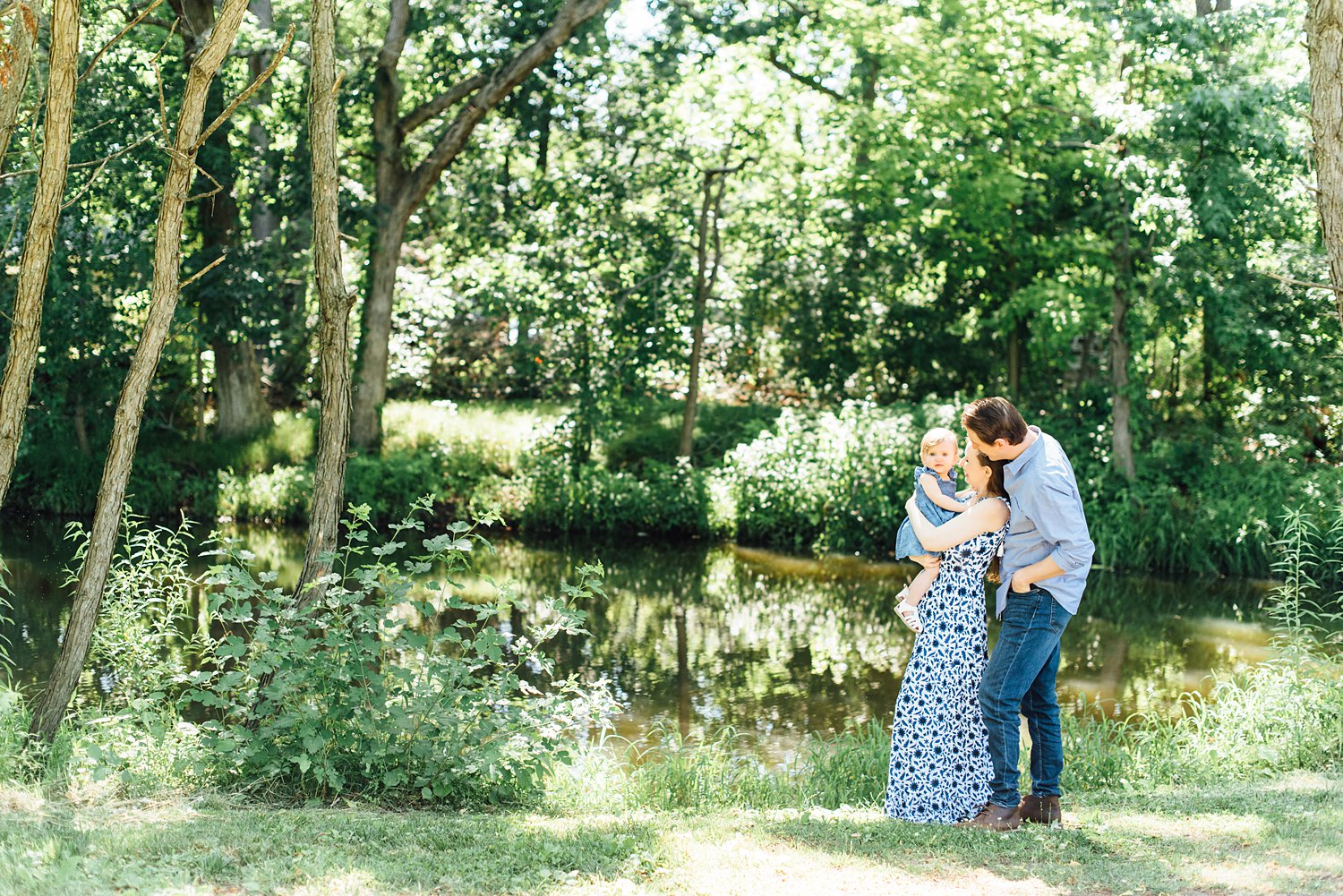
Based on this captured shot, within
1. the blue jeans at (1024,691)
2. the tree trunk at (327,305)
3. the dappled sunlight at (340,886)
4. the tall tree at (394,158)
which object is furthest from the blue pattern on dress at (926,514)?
the tall tree at (394,158)

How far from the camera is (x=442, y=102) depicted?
1777 centimetres

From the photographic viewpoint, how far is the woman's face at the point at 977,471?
496 cm

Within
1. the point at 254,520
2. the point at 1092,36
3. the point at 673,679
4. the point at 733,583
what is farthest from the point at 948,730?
the point at 254,520

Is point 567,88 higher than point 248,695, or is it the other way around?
point 567,88

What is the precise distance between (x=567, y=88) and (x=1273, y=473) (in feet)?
36.5

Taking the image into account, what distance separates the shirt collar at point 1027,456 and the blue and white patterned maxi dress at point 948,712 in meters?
0.49

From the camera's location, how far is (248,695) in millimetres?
5402

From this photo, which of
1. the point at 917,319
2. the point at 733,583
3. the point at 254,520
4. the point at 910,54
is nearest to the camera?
the point at 733,583

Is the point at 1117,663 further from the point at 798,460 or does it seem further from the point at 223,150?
the point at 223,150

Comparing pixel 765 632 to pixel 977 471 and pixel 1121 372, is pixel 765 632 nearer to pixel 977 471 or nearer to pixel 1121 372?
pixel 1121 372

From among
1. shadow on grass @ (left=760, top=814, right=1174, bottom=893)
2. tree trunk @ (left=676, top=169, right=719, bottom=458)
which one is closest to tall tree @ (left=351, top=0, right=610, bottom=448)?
tree trunk @ (left=676, top=169, right=719, bottom=458)

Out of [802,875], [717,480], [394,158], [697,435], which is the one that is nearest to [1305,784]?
[802,875]

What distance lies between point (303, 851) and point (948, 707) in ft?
8.83

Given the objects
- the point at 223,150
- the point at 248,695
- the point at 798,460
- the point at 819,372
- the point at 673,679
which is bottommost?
the point at 673,679
